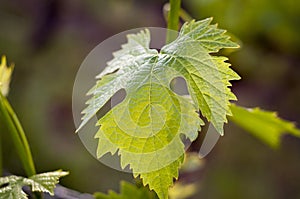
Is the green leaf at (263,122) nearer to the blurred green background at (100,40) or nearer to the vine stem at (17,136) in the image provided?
the vine stem at (17,136)

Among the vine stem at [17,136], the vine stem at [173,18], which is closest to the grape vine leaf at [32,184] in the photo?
the vine stem at [17,136]

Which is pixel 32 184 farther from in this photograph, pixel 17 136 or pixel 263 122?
pixel 263 122

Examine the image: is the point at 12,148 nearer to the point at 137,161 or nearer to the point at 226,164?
the point at 226,164

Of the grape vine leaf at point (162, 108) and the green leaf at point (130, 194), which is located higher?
the grape vine leaf at point (162, 108)

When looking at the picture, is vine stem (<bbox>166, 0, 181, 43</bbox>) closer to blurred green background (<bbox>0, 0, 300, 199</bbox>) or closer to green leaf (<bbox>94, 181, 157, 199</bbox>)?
green leaf (<bbox>94, 181, 157, 199</bbox>)

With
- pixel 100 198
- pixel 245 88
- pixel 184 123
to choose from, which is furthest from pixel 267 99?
pixel 184 123

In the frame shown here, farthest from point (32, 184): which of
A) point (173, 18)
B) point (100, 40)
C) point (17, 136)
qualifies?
point (100, 40)
